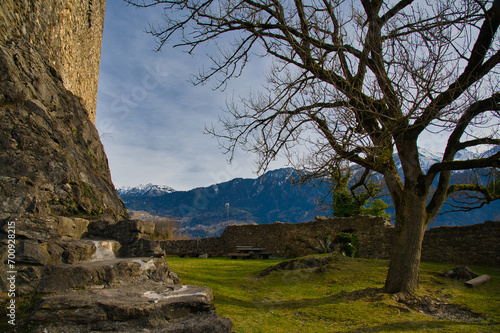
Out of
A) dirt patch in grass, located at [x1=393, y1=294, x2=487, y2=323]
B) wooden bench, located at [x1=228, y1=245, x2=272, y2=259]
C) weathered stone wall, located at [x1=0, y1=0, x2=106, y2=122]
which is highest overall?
weathered stone wall, located at [x1=0, y1=0, x2=106, y2=122]

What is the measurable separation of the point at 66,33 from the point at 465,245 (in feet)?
48.8

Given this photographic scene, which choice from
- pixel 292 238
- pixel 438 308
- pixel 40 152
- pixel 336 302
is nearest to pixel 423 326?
pixel 438 308

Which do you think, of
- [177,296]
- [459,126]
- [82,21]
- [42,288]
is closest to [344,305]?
[177,296]

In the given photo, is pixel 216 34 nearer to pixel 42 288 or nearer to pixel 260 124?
pixel 260 124

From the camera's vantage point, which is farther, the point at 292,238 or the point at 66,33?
the point at 292,238

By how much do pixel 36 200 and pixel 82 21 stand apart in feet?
25.7

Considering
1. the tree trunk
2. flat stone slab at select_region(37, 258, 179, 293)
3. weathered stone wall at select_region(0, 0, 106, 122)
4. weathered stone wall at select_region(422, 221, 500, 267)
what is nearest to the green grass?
the tree trunk

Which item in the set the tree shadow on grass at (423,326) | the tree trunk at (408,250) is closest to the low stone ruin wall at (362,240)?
the tree trunk at (408,250)

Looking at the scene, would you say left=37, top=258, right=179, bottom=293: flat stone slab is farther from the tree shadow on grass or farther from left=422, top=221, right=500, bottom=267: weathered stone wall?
left=422, top=221, right=500, bottom=267: weathered stone wall

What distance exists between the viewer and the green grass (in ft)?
14.9

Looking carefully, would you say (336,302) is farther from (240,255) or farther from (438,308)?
(240,255)

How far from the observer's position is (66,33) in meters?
7.93

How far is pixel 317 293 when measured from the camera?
678 centimetres

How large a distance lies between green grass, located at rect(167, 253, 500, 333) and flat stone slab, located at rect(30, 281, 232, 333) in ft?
3.73
